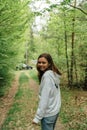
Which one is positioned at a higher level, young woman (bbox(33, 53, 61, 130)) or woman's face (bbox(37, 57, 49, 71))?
woman's face (bbox(37, 57, 49, 71))

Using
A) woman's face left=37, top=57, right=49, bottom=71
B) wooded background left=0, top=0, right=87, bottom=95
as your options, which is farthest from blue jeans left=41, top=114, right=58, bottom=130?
wooded background left=0, top=0, right=87, bottom=95

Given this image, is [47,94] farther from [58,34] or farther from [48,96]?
[58,34]

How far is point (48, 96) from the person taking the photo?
13.5 ft

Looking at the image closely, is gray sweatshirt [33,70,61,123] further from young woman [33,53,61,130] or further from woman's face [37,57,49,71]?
woman's face [37,57,49,71]

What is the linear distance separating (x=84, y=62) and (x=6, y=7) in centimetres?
810

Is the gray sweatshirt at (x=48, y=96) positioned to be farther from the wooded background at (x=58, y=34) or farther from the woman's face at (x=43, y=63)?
the wooded background at (x=58, y=34)

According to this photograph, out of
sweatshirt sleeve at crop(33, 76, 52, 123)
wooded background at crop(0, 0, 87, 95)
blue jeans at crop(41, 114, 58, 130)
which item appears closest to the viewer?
sweatshirt sleeve at crop(33, 76, 52, 123)

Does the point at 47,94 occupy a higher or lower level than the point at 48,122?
higher

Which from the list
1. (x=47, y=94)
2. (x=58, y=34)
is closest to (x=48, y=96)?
(x=47, y=94)

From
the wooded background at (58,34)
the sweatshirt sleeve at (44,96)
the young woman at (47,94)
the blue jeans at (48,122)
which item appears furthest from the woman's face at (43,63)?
the wooded background at (58,34)

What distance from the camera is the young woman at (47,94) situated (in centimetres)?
411

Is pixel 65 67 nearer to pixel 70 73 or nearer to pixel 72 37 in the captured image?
pixel 70 73

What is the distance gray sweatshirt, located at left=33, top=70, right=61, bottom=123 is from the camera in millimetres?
4098

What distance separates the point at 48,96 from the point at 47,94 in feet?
0.13
